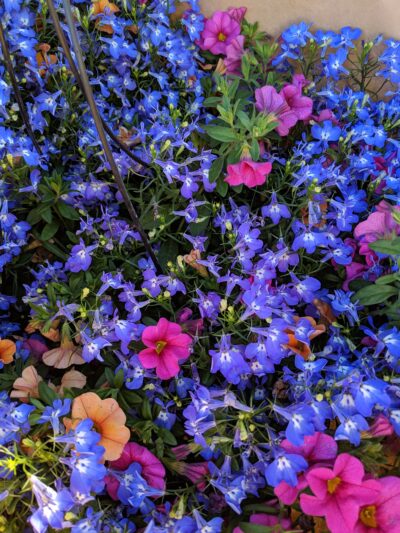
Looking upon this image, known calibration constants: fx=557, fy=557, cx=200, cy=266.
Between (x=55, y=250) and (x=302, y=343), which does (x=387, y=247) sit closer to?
(x=302, y=343)

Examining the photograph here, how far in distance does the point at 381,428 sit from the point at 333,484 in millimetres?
137

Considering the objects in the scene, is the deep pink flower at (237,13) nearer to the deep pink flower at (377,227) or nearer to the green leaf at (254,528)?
the deep pink flower at (377,227)

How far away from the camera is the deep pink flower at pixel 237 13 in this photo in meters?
1.51

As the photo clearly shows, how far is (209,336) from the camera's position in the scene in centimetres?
116

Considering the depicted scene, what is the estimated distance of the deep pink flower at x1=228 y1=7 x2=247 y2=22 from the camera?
151cm

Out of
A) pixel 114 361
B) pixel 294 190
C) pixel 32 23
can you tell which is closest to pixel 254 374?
pixel 114 361

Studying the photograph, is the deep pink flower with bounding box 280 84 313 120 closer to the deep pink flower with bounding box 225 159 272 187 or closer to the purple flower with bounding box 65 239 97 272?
the deep pink flower with bounding box 225 159 272 187

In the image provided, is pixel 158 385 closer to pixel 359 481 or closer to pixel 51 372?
pixel 51 372

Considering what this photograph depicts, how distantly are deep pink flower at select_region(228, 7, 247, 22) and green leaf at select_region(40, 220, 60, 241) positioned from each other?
0.77 meters

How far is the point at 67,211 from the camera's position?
48.1 inches

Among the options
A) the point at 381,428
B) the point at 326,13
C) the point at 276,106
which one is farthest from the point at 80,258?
the point at 326,13

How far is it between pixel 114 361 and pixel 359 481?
0.52 meters

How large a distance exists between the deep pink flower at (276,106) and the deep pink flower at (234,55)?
0.22m

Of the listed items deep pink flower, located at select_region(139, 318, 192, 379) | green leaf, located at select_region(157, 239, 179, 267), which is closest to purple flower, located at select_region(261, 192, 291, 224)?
green leaf, located at select_region(157, 239, 179, 267)
